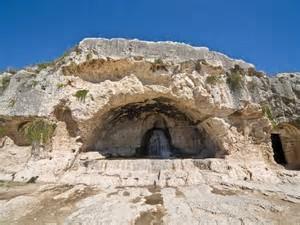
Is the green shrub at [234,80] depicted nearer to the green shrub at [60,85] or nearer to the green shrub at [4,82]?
the green shrub at [60,85]

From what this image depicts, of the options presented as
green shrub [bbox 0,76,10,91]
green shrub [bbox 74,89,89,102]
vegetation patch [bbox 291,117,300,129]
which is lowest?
vegetation patch [bbox 291,117,300,129]

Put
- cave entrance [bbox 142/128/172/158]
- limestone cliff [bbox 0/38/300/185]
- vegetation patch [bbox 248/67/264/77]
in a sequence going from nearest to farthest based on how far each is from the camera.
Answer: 1. limestone cliff [bbox 0/38/300/185]
2. vegetation patch [bbox 248/67/264/77]
3. cave entrance [bbox 142/128/172/158]

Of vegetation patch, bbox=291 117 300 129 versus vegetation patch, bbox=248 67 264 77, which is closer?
vegetation patch, bbox=291 117 300 129

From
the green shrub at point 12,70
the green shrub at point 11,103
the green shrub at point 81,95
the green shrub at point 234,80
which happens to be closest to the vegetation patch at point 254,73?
the green shrub at point 234,80

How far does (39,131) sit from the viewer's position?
7227 mm

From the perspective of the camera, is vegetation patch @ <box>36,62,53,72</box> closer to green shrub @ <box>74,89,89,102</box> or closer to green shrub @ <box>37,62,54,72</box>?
green shrub @ <box>37,62,54,72</box>

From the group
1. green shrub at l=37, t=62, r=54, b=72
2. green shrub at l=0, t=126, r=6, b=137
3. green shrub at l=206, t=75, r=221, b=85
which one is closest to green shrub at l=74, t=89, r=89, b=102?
green shrub at l=37, t=62, r=54, b=72

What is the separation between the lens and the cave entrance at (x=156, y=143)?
10.8m

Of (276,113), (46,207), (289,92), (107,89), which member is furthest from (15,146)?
(289,92)

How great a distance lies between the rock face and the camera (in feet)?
22.8

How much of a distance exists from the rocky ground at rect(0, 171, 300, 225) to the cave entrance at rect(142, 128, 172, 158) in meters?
4.77

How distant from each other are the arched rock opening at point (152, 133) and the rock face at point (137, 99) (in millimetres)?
358

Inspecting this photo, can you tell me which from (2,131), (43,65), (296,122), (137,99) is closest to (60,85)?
(43,65)

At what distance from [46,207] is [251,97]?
23.9ft
